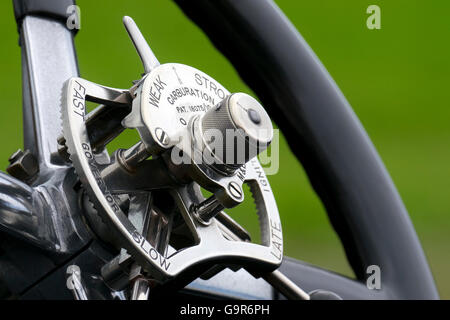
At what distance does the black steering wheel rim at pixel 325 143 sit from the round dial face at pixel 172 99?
223 mm

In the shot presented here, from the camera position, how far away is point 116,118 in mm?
753

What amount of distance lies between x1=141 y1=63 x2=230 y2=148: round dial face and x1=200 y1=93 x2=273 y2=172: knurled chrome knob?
0.09 ft

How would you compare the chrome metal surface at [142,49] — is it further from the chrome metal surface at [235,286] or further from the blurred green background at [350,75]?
the blurred green background at [350,75]

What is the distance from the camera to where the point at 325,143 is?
994 millimetres

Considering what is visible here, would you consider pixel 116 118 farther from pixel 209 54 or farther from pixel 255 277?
pixel 209 54

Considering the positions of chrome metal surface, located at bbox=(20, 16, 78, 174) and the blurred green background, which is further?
the blurred green background

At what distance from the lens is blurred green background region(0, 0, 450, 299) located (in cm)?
467

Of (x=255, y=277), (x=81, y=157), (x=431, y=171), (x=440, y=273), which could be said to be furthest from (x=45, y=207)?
(x=431, y=171)

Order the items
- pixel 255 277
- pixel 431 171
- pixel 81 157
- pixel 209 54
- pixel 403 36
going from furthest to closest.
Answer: pixel 403 36, pixel 209 54, pixel 431 171, pixel 255 277, pixel 81 157

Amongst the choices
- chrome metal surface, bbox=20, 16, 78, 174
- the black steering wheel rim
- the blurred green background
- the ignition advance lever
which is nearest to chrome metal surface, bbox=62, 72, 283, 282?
the ignition advance lever

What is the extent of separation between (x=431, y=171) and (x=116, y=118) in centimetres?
459
